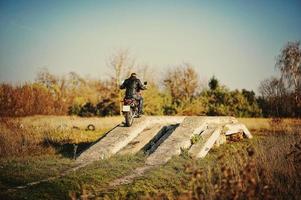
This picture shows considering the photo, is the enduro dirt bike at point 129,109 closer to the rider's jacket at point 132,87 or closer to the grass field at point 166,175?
the rider's jacket at point 132,87

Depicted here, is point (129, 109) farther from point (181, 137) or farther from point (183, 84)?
point (183, 84)

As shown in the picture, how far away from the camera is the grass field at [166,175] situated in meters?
4.72

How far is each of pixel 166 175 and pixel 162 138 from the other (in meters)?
4.02

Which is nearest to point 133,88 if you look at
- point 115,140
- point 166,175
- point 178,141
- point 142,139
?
point 142,139

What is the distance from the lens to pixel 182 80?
136 feet

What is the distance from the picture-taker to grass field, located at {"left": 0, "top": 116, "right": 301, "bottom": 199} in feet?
15.5

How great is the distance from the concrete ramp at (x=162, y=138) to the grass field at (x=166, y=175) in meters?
0.41

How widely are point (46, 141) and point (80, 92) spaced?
37250 mm

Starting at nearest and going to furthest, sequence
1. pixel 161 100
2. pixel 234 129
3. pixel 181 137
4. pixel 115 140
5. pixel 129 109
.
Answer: pixel 181 137, pixel 115 140, pixel 129 109, pixel 234 129, pixel 161 100

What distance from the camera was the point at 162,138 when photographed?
1207 centimetres

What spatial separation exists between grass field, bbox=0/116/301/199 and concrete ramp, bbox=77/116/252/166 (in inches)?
16.0

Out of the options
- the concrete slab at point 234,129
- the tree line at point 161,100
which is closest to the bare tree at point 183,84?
the tree line at point 161,100

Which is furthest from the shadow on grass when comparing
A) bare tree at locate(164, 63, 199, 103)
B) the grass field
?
bare tree at locate(164, 63, 199, 103)

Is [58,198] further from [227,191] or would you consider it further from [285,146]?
[285,146]
